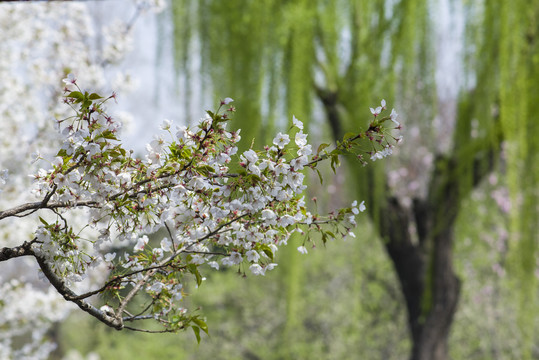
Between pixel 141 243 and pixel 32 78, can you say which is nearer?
pixel 141 243

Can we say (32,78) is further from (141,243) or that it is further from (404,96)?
(141,243)

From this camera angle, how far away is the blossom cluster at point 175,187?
102 centimetres

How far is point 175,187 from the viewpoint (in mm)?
1027

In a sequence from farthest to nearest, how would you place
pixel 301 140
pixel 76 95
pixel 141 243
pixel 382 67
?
pixel 382 67 → pixel 141 243 → pixel 301 140 → pixel 76 95

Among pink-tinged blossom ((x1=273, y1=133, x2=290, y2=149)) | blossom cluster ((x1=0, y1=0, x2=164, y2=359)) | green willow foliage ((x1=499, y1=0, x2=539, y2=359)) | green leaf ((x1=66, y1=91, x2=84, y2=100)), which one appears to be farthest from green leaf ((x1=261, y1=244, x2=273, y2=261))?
blossom cluster ((x1=0, y1=0, x2=164, y2=359))

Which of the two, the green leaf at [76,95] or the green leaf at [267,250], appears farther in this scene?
the green leaf at [267,250]

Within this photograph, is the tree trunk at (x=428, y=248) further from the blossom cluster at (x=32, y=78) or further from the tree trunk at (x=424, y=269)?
the blossom cluster at (x=32, y=78)

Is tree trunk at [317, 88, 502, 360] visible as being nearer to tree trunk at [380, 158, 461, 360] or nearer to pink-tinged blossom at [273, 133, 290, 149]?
tree trunk at [380, 158, 461, 360]

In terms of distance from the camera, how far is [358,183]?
361 centimetres

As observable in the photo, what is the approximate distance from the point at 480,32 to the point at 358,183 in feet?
3.84

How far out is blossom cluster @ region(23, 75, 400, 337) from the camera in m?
1.02

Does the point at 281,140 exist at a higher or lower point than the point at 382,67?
lower

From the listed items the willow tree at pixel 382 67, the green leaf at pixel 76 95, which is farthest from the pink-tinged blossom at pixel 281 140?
the willow tree at pixel 382 67

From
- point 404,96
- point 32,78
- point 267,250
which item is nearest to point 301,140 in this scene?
point 267,250
